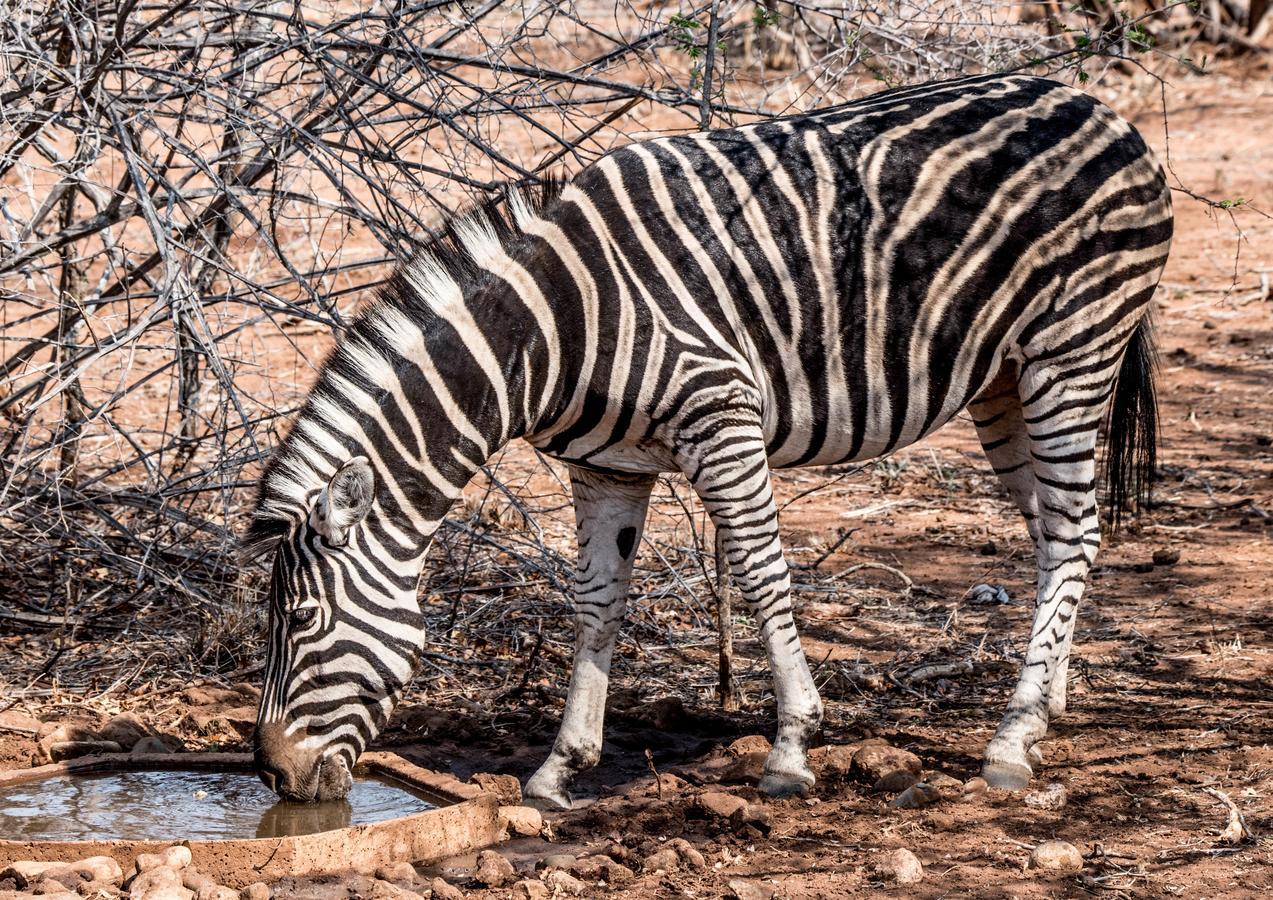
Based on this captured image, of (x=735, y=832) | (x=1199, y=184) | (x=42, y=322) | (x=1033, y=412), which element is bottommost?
(x=735, y=832)

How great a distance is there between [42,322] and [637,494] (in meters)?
6.67

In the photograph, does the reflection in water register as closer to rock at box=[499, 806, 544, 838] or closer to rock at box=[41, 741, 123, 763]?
rock at box=[499, 806, 544, 838]

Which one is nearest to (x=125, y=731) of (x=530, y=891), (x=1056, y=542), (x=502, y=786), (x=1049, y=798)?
(x=502, y=786)

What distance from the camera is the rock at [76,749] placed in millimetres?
5410

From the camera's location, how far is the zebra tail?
19.4 feet

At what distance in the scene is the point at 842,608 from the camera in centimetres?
724

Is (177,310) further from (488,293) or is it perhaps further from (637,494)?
(637,494)

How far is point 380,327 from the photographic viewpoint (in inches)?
184

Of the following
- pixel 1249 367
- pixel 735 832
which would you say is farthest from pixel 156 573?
pixel 1249 367

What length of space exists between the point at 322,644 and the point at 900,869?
185 centimetres

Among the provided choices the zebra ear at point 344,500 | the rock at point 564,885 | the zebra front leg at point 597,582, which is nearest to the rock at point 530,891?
the rock at point 564,885

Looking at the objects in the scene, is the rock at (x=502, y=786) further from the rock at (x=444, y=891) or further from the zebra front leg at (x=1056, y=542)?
the zebra front leg at (x=1056, y=542)

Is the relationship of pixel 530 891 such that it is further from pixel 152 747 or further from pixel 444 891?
pixel 152 747

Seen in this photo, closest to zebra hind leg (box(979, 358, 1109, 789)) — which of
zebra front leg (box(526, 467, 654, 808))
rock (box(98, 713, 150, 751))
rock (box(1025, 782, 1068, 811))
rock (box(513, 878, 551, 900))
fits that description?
rock (box(1025, 782, 1068, 811))
